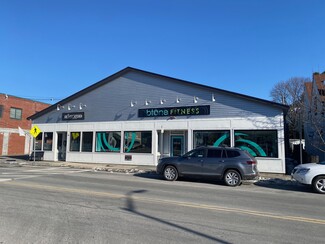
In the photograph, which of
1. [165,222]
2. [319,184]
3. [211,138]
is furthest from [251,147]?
[165,222]

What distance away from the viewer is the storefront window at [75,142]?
82.8ft

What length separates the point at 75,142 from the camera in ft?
83.5

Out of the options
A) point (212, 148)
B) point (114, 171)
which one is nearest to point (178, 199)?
point (212, 148)

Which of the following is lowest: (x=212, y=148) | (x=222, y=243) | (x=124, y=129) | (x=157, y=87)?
(x=222, y=243)

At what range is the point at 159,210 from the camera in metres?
7.71

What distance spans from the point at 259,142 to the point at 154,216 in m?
13.0

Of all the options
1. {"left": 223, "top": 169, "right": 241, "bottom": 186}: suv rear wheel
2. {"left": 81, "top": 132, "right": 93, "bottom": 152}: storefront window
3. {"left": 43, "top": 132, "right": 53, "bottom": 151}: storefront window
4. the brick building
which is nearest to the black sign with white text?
{"left": 81, "top": 132, "right": 93, "bottom": 152}: storefront window

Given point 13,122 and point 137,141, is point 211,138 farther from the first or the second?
point 13,122

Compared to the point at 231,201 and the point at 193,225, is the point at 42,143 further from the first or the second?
the point at 193,225

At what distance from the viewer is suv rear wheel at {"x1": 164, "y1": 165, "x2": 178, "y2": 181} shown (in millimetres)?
14344

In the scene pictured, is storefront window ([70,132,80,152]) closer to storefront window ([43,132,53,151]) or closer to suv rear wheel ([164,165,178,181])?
storefront window ([43,132,53,151])

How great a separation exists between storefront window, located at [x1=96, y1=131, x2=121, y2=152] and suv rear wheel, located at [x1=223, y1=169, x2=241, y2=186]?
11.8m

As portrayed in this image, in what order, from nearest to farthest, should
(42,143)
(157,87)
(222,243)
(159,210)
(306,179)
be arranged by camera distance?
(222,243), (159,210), (306,179), (157,87), (42,143)

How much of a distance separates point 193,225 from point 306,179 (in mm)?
7548
